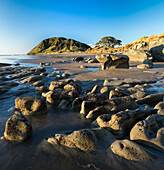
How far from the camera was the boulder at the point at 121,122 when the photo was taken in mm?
2377

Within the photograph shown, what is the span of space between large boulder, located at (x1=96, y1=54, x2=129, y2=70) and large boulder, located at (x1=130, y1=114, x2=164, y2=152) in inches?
340

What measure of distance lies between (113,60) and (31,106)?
29.0 ft

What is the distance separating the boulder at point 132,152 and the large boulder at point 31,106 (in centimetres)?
217

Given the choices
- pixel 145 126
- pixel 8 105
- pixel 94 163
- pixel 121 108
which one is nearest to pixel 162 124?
pixel 145 126

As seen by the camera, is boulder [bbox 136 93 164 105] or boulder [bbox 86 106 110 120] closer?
boulder [bbox 86 106 110 120]

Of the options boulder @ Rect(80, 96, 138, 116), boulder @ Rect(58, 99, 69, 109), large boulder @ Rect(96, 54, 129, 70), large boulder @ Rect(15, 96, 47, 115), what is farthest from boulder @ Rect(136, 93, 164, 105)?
large boulder @ Rect(96, 54, 129, 70)

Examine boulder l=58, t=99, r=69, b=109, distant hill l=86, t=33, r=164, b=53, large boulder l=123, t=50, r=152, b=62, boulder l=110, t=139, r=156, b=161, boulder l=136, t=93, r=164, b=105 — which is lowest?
boulder l=110, t=139, r=156, b=161

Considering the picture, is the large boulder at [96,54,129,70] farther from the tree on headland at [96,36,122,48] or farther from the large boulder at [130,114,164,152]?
the tree on headland at [96,36,122,48]

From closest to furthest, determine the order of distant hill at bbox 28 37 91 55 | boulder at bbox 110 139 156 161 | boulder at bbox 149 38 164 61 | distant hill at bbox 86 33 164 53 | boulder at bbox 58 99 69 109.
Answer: boulder at bbox 110 139 156 161 < boulder at bbox 58 99 69 109 < boulder at bbox 149 38 164 61 < distant hill at bbox 86 33 164 53 < distant hill at bbox 28 37 91 55

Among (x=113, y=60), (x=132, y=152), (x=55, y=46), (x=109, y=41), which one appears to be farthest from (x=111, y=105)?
(x=55, y=46)

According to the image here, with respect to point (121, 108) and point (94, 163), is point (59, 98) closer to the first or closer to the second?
point (121, 108)

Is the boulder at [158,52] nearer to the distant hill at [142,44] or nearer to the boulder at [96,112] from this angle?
the distant hill at [142,44]

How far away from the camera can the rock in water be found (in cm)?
222

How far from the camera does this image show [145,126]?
222 cm
